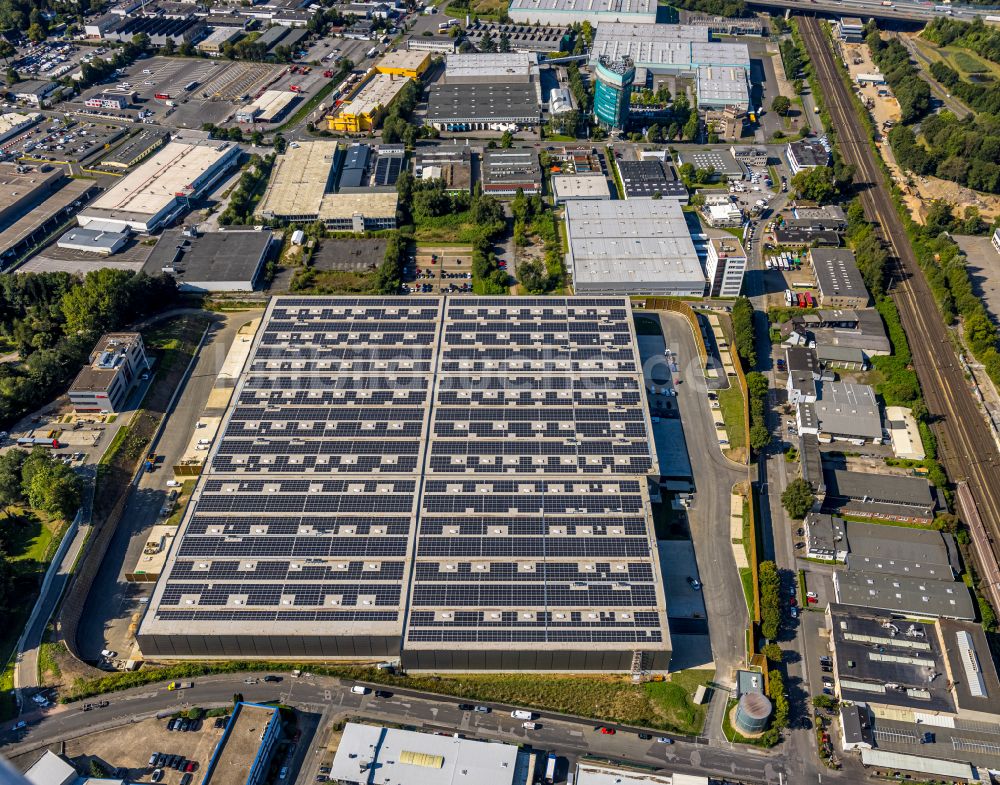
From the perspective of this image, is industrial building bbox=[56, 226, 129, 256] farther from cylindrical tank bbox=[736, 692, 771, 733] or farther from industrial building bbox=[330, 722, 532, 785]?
cylindrical tank bbox=[736, 692, 771, 733]

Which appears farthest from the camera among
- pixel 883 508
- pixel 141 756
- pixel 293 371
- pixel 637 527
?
pixel 293 371

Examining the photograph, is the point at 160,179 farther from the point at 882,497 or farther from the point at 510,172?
the point at 882,497

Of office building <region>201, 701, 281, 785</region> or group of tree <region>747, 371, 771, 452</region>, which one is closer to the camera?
office building <region>201, 701, 281, 785</region>

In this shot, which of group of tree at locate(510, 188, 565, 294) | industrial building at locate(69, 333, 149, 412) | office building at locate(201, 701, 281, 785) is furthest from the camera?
group of tree at locate(510, 188, 565, 294)

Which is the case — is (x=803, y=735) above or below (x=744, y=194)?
below

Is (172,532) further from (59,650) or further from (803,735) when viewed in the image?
(803,735)

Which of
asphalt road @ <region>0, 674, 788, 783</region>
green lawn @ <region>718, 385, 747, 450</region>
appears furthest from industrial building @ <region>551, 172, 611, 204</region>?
asphalt road @ <region>0, 674, 788, 783</region>

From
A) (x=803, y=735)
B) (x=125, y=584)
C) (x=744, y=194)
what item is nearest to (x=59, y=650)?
(x=125, y=584)

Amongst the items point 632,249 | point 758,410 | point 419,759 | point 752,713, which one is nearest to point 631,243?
point 632,249

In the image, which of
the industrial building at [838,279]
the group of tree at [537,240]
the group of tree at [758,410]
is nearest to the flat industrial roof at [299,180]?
the group of tree at [537,240]
